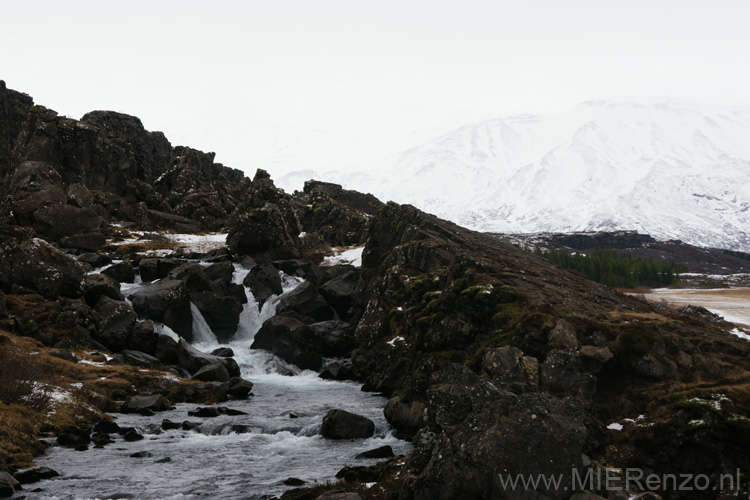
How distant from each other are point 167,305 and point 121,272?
11.1m

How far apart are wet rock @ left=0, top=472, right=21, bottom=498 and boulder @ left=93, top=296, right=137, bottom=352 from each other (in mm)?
23965

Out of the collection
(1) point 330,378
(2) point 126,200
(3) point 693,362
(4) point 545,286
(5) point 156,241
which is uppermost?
(2) point 126,200

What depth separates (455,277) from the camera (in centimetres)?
4106

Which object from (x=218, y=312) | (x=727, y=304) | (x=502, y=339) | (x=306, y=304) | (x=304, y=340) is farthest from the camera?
(x=727, y=304)

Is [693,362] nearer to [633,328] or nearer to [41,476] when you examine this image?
[633,328]

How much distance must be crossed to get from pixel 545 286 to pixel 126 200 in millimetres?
77185

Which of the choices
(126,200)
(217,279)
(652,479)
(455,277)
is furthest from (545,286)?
(126,200)

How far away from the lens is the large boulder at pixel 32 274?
1828 inches

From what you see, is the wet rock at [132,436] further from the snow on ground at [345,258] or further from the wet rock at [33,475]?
the snow on ground at [345,258]

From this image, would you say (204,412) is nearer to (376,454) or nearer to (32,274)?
(376,454)

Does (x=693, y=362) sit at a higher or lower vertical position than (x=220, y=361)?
higher

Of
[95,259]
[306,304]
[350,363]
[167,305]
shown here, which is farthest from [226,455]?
[95,259]

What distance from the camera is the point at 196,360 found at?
143 feet

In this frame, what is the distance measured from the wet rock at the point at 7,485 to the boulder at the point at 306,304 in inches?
1483
